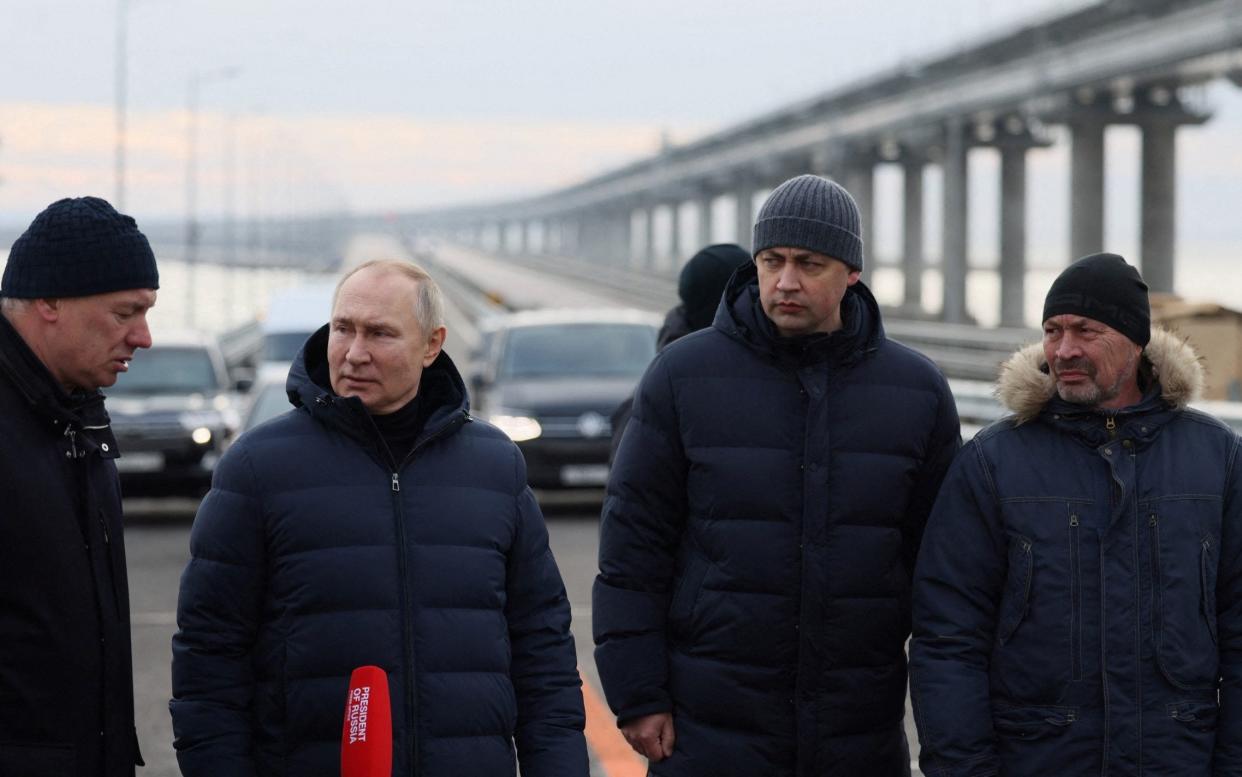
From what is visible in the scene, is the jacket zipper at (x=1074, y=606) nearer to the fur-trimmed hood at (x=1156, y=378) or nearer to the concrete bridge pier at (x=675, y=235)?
the fur-trimmed hood at (x=1156, y=378)

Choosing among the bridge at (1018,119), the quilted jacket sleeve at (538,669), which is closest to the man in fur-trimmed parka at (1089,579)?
the quilted jacket sleeve at (538,669)

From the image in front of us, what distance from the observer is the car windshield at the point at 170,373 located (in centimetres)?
1811

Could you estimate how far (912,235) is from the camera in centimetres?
8338

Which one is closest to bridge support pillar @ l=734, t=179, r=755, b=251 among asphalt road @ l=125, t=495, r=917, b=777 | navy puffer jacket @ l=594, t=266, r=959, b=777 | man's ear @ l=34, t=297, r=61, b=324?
asphalt road @ l=125, t=495, r=917, b=777

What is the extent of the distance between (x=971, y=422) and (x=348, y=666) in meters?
13.4

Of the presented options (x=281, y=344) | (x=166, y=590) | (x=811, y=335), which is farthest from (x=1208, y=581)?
(x=281, y=344)

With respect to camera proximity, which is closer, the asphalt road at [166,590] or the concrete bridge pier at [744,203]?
the asphalt road at [166,590]

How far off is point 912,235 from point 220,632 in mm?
81179

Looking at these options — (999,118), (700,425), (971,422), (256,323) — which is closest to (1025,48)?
(999,118)

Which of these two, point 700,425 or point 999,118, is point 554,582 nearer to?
point 700,425

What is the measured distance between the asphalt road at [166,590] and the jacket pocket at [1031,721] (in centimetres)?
379

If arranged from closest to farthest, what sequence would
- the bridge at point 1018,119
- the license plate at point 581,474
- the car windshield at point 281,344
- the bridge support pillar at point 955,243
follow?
the license plate at point 581,474
the car windshield at point 281,344
the bridge at point 1018,119
the bridge support pillar at point 955,243

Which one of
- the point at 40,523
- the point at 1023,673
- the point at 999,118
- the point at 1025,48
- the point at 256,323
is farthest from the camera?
the point at 999,118

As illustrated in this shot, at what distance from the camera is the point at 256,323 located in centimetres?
4053
